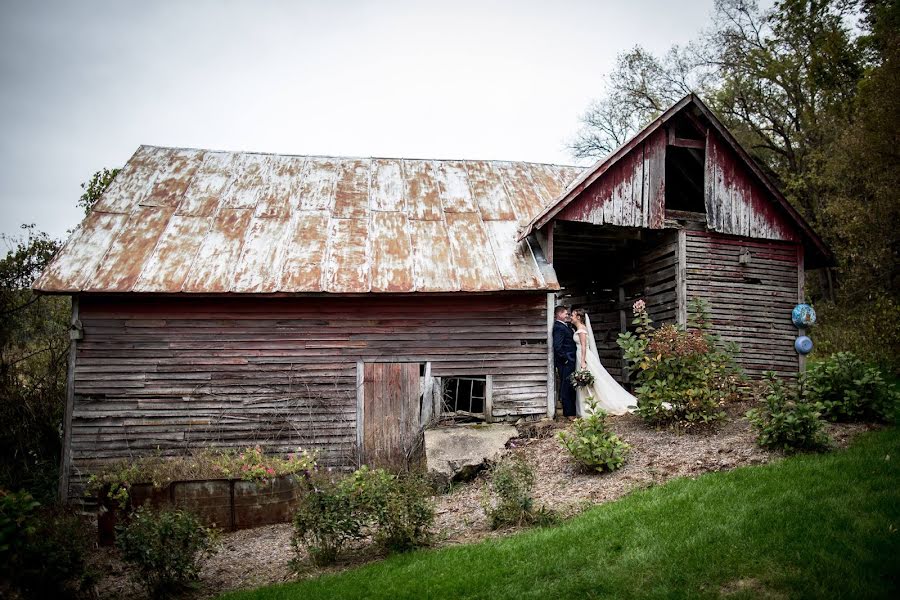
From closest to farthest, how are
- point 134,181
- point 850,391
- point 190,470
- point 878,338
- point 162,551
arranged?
point 162,551 → point 850,391 → point 190,470 → point 878,338 → point 134,181

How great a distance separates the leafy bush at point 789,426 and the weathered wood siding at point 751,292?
4.76 meters

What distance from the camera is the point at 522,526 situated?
24.1 feet

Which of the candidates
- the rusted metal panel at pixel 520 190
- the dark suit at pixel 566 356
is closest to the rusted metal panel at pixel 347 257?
the rusted metal panel at pixel 520 190

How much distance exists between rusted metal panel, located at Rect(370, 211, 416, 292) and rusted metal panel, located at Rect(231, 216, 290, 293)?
177 cm

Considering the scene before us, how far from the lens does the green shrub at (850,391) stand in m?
8.58

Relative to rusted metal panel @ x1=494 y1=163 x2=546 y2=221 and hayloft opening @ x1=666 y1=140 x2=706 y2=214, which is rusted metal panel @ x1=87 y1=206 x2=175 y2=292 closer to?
rusted metal panel @ x1=494 y1=163 x2=546 y2=221

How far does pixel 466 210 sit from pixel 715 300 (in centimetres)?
554

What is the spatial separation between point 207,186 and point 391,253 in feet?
15.6

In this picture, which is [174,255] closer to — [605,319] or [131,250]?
[131,250]

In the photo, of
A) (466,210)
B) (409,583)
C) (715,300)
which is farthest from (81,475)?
(715,300)

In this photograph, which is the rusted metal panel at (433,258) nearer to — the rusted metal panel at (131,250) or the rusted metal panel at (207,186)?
the rusted metal panel at (207,186)

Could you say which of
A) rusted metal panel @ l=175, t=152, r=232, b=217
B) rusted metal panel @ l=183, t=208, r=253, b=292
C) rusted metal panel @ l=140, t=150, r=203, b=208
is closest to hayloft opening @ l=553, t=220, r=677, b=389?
rusted metal panel @ l=183, t=208, r=253, b=292

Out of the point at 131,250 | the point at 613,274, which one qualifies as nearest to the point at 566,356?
the point at 613,274

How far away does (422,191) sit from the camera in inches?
571
